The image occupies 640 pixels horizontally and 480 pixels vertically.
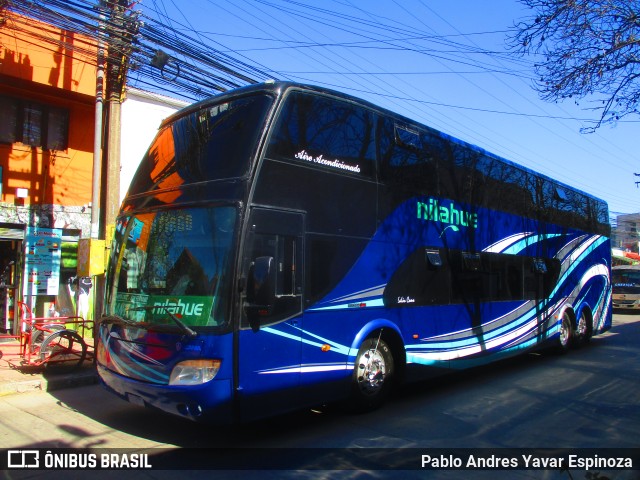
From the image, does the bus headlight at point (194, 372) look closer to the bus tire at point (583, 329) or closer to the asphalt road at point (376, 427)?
the asphalt road at point (376, 427)

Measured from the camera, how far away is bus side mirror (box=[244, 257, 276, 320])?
4.96m

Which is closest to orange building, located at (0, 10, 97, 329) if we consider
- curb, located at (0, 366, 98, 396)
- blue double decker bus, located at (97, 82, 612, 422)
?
curb, located at (0, 366, 98, 396)

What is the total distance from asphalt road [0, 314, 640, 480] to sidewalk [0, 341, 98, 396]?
0.20 metres

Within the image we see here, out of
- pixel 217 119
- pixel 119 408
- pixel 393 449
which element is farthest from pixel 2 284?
pixel 393 449

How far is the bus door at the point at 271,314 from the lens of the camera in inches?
197

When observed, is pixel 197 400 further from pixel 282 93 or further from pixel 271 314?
pixel 282 93

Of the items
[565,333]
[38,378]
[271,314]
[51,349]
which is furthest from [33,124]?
[565,333]

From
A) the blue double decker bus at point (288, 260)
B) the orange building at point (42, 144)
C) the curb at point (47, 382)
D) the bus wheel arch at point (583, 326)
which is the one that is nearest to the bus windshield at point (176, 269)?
the blue double decker bus at point (288, 260)

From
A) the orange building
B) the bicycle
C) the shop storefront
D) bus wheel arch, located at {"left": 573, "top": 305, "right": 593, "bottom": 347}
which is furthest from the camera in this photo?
bus wheel arch, located at {"left": 573, "top": 305, "right": 593, "bottom": 347}

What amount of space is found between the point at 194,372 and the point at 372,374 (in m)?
2.52

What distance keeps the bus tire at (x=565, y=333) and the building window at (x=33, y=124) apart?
1229 centimetres

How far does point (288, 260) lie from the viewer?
5523 mm

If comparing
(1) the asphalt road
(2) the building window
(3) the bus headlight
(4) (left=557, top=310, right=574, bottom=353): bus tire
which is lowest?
(1) the asphalt road

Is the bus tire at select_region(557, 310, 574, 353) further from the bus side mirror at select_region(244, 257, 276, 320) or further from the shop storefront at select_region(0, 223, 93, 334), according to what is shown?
the shop storefront at select_region(0, 223, 93, 334)
